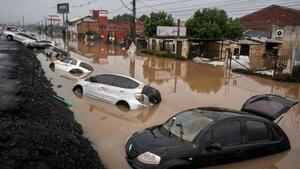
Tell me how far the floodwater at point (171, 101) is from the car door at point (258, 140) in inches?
11.2

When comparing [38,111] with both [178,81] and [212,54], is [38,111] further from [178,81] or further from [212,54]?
[212,54]

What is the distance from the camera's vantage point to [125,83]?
14164mm

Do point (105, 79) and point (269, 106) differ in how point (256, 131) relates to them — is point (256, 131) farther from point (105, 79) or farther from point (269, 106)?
point (105, 79)

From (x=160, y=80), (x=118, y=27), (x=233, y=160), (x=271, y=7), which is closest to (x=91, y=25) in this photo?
(x=118, y=27)

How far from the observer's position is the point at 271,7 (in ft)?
216

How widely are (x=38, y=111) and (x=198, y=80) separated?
48.6ft

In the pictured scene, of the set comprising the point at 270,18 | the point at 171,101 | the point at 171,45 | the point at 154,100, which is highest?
the point at 270,18

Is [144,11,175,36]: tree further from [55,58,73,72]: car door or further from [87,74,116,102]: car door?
[87,74,116,102]: car door

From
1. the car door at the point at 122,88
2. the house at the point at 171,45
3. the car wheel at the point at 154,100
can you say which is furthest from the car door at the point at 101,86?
the house at the point at 171,45

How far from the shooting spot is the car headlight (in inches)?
269

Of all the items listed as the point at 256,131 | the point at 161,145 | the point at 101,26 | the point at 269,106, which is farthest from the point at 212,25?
the point at 161,145

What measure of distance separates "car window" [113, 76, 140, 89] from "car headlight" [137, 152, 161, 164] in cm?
691

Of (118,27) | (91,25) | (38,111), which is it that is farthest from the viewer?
(91,25)

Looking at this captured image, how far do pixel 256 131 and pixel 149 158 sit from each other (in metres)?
2.94
